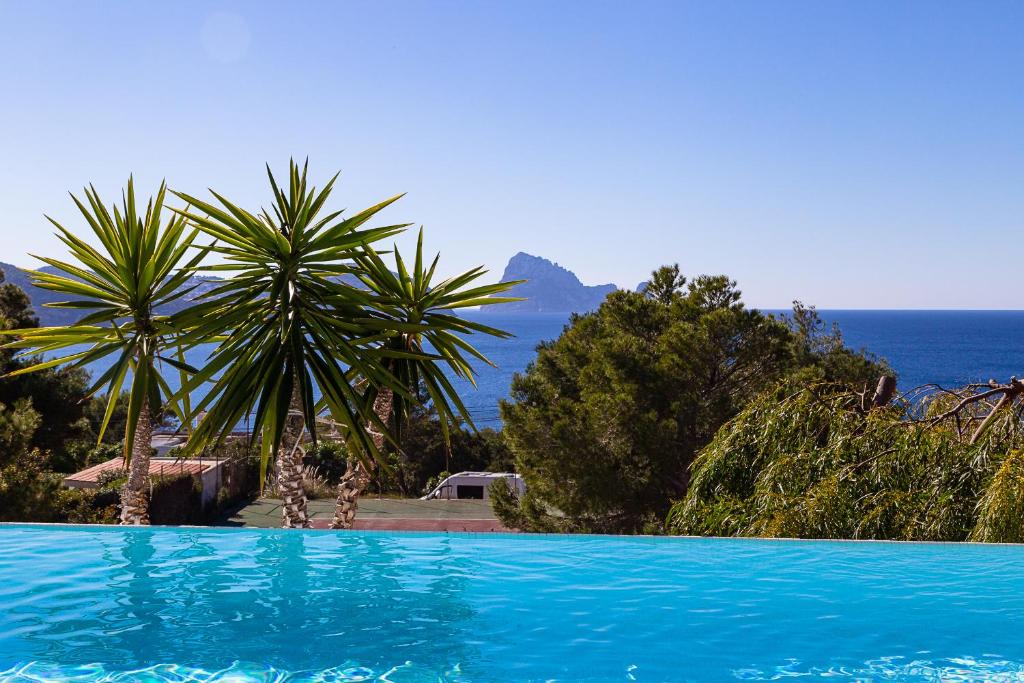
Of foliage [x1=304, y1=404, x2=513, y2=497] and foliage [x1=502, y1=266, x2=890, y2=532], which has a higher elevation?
foliage [x1=502, y1=266, x2=890, y2=532]

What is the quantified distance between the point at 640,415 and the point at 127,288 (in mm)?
12478

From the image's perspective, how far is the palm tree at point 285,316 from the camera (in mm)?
7484

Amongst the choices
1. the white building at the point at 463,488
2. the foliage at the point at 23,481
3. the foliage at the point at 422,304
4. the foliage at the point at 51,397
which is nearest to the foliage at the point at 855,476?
the foliage at the point at 422,304

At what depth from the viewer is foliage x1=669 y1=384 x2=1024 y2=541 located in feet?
24.8

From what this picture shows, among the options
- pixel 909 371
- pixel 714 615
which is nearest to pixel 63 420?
pixel 714 615

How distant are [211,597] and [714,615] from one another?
4219mm

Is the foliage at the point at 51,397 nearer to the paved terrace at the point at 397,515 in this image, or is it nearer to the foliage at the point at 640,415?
the paved terrace at the point at 397,515

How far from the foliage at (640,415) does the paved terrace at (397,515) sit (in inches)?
409

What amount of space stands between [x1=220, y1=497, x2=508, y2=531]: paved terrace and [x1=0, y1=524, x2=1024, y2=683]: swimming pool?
2115 centimetres

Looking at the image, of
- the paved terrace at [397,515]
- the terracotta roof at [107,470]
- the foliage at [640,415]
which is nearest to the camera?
the foliage at [640,415]

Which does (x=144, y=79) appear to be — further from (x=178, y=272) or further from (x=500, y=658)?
(x=500, y=658)

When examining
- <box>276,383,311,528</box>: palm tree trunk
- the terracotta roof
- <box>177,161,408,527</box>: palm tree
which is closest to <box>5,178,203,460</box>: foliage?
<box>177,161,408,527</box>: palm tree

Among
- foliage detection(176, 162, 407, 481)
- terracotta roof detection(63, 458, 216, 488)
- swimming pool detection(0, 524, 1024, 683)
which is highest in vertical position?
foliage detection(176, 162, 407, 481)

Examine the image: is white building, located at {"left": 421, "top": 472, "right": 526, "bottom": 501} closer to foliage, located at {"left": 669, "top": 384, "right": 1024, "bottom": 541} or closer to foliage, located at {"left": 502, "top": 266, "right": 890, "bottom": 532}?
foliage, located at {"left": 502, "top": 266, "right": 890, "bottom": 532}
